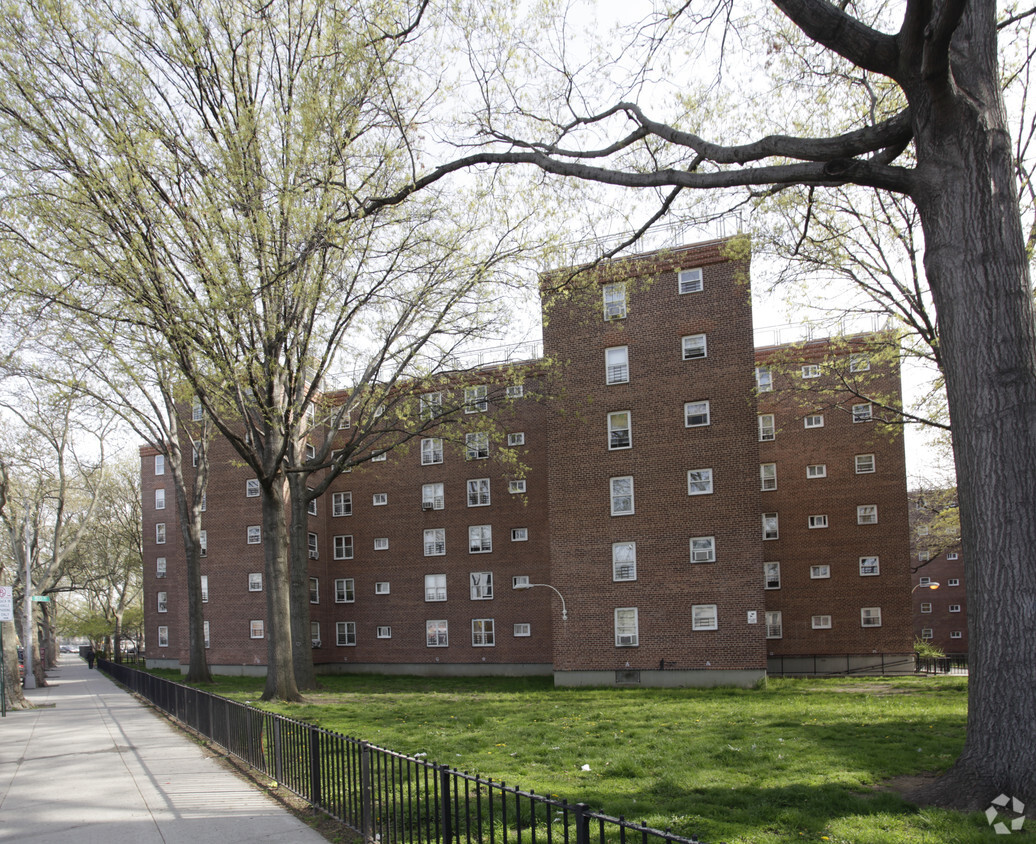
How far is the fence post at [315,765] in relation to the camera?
29.3 feet

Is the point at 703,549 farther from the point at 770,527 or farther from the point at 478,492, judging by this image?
the point at 478,492

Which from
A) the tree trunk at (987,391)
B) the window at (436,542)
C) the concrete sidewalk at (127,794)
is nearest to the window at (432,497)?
the window at (436,542)

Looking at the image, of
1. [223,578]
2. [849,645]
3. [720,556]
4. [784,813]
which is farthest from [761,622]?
[223,578]

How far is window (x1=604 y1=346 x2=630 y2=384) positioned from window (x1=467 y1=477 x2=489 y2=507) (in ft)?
37.1

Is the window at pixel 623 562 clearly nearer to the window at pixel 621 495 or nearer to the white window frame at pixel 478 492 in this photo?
the window at pixel 621 495

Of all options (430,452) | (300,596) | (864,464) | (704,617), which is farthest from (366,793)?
(864,464)

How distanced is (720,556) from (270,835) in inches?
823

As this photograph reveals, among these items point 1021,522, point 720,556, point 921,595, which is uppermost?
point 1021,522

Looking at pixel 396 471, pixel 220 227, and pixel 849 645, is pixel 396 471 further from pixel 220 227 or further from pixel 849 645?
pixel 220 227

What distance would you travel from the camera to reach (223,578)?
42.0 meters

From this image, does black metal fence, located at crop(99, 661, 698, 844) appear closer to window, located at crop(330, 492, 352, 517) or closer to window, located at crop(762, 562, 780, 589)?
window, located at crop(330, 492, 352, 517)

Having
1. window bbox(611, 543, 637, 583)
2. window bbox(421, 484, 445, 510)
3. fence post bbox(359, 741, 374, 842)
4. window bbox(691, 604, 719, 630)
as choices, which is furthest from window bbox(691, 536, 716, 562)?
fence post bbox(359, 741, 374, 842)

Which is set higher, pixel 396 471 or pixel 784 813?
pixel 396 471

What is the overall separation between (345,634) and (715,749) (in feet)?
106
